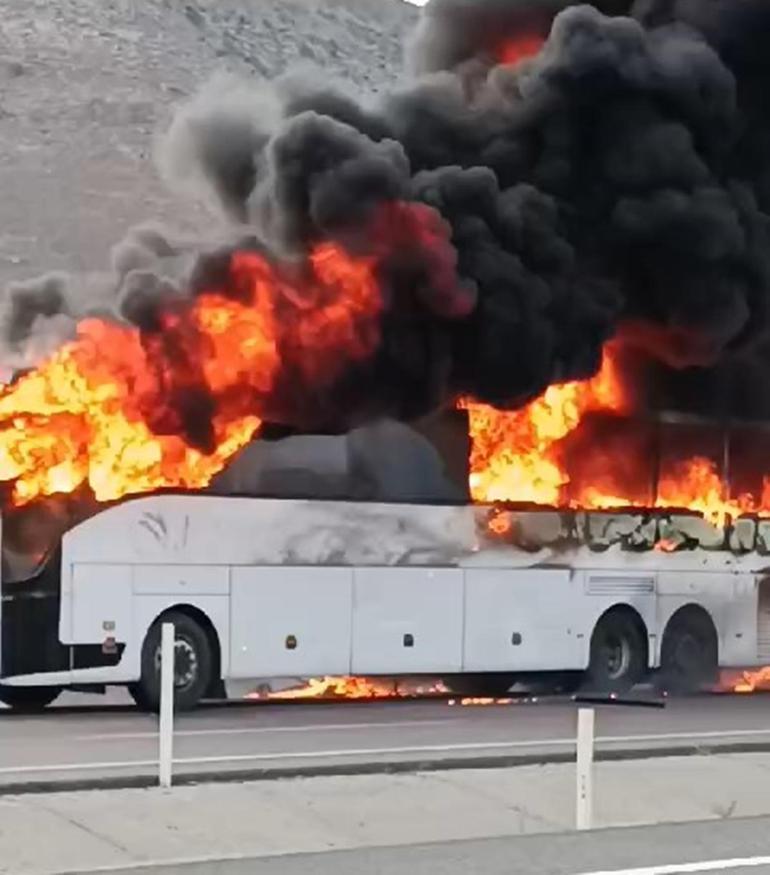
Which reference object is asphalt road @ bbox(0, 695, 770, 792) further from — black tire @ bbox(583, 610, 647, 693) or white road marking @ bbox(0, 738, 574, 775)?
black tire @ bbox(583, 610, 647, 693)

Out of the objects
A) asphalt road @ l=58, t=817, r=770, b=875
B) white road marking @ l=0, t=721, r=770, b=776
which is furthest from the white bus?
asphalt road @ l=58, t=817, r=770, b=875

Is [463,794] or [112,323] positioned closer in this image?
[463,794]

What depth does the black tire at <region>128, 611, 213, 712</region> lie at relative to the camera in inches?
714

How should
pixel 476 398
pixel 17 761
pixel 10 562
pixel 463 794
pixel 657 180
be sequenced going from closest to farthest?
pixel 463 794 → pixel 17 761 → pixel 10 562 → pixel 476 398 → pixel 657 180

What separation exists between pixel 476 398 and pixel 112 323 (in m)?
4.00

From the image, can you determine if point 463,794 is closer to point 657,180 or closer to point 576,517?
point 576,517

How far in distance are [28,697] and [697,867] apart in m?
9.53

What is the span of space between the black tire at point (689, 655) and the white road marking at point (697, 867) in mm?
11731

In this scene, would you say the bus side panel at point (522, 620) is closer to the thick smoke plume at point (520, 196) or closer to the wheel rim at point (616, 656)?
the wheel rim at point (616, 656)

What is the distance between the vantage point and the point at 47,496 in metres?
17.7

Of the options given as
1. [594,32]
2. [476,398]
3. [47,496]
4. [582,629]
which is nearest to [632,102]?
[594,32]

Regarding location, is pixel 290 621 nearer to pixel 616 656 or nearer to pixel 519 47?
pixel 616 656

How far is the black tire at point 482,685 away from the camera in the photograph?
21062 millimetres

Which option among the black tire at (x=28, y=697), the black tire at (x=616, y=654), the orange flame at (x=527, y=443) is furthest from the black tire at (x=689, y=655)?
the black tire at (x=28, y=697)
